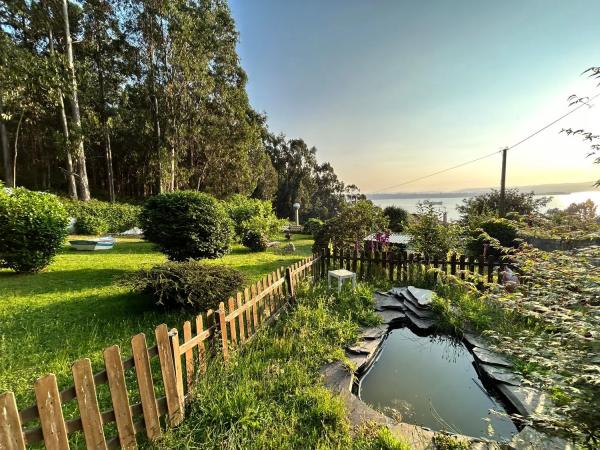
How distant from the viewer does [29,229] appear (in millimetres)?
6117

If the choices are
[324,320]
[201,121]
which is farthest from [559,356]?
[201,121]

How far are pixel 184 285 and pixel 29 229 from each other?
4.47 m

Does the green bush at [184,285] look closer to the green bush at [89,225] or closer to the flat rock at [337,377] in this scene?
the flat rock at [337,377]

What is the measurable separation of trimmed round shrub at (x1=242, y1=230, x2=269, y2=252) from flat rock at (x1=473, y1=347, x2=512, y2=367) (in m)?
8.36

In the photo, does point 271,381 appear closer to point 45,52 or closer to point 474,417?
point 474,417

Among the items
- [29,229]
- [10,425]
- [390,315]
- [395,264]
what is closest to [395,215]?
[395,264]

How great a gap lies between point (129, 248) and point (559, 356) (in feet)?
38.7

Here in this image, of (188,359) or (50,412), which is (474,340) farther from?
(50,412)

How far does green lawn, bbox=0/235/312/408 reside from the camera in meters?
3.09

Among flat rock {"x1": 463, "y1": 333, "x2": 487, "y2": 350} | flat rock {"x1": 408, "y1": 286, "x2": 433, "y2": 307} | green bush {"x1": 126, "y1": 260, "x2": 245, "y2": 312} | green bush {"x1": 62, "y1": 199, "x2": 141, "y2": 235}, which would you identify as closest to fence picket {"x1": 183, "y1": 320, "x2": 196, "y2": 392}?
green bush {"x1": 126, "y1": 260, "x2": 245, "y2": 312}

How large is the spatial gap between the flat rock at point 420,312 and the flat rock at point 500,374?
54.4 inches

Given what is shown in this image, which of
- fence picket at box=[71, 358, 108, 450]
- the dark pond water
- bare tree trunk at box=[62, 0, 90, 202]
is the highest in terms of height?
bare tree trunk at box=[62, 0, 90, 202]

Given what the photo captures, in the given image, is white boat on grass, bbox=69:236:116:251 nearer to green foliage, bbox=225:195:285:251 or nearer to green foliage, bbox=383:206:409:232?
green foliage, bbox=225:195:285:251

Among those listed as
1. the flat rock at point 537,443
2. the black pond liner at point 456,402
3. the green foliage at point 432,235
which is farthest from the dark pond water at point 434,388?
the green foliage at point 432,235
